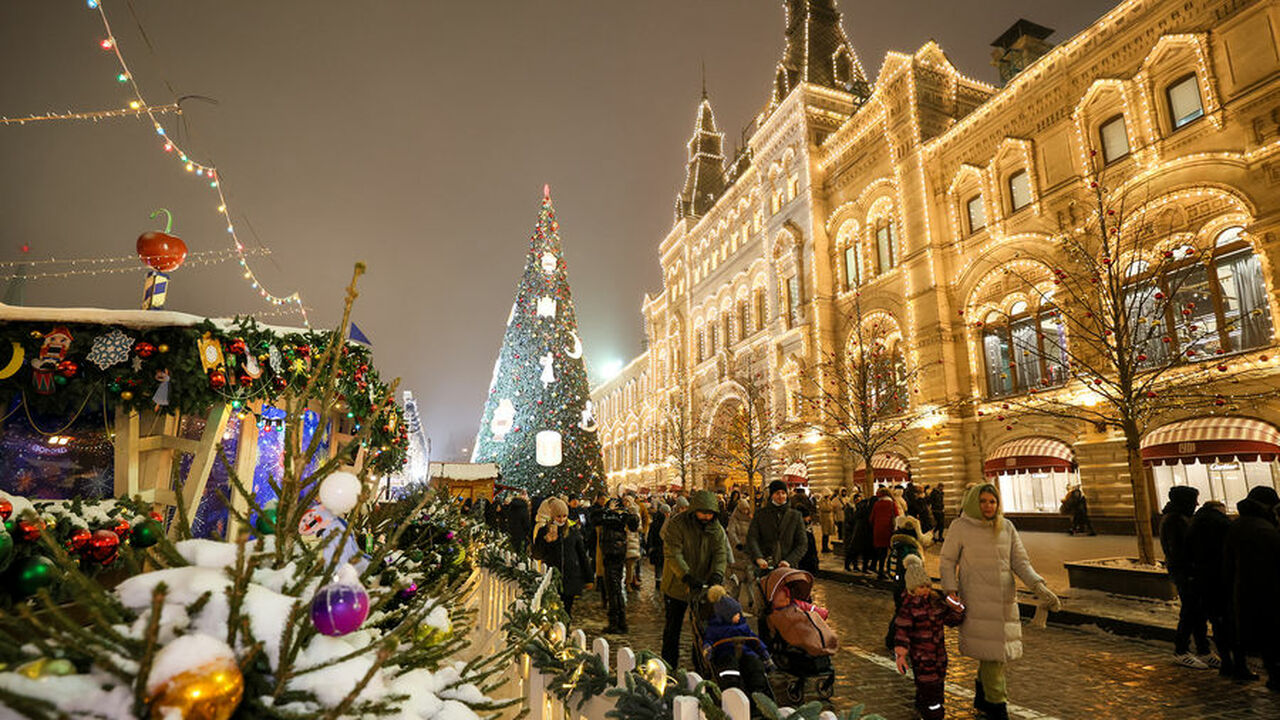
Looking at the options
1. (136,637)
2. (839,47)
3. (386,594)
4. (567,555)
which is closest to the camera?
(136,637)

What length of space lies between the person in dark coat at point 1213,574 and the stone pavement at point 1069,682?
0.32 meters

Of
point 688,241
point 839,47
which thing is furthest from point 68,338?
point 688,241

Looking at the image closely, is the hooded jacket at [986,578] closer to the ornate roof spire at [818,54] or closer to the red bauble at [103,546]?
the red bauble at [103,546]

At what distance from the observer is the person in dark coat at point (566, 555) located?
7.97m

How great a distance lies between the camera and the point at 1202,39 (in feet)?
50.9

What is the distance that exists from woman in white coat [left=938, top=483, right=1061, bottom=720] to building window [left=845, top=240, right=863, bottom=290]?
903 inches

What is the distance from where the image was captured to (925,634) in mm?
4629

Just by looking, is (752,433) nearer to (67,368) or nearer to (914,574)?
(914,574)

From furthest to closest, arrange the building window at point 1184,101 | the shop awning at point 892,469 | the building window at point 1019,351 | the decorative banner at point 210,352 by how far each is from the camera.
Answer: the shop awning at point 892,469 → the building window at point 1019,351 → the building window at point 1184,101 → the decorative banner at point 210,352

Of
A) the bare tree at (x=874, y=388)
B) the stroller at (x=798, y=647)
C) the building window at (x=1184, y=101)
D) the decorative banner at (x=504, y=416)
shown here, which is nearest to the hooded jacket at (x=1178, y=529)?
the stroller at (x=798, y=647)

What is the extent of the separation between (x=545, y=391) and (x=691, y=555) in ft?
64.6

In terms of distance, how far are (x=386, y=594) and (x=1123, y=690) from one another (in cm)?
671

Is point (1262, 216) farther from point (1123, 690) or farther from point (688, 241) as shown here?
point (688, 241)

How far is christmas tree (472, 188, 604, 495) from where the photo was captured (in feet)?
80.1
